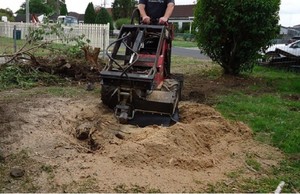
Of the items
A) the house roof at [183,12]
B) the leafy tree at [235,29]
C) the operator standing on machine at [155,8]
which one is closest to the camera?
the operator standing on machine at [155,8]

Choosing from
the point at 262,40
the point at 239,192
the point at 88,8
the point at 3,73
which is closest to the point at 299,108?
the point at 262,40

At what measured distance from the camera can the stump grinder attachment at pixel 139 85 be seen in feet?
20.9


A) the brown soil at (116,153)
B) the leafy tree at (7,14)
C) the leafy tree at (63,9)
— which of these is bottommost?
the brown soil at (116,153)

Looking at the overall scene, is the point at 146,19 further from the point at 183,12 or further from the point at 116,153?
the point at 183,12

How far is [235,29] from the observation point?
1201cm

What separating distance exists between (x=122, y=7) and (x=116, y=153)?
71.3 m

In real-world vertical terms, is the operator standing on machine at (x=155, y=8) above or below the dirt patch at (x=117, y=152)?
above

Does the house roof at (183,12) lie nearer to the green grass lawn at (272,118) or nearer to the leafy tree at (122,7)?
the leafy tree at (122,7)

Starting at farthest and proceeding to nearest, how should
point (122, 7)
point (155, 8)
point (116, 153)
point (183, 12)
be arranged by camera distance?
1. point (183, 12)
2. point (122, 7)
3. point (155, 8)
4. point (116, 153)

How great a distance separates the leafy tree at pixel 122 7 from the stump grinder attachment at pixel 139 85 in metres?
67.7

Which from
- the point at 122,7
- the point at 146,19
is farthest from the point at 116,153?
the point at 122,7

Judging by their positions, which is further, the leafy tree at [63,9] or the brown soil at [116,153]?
the leafy tree at [63,9]

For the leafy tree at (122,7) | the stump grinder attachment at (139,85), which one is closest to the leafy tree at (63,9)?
the leafy tree at (122,7)

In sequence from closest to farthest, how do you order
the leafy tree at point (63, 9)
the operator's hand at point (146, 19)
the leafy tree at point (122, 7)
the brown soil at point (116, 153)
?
the brown soil at point (116, 153)
the operator's hand at point (146, 19)
the leafy tree at point (122, 7)
the leafy tree at point (63, 9)
